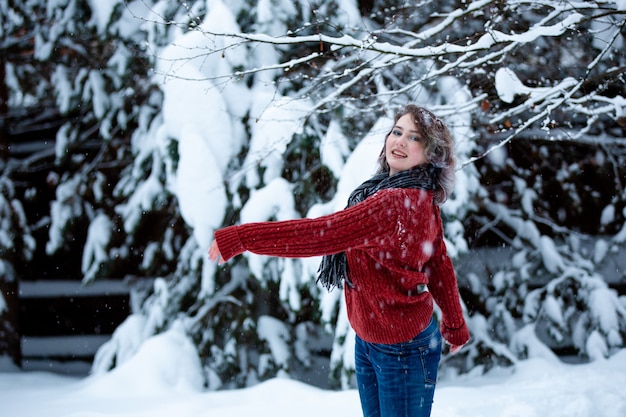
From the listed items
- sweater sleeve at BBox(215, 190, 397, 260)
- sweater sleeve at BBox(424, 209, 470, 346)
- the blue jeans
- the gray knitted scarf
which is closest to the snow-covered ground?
sweater sleeve at BBox(424, 209, 470, 346)

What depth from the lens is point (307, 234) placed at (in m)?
1.76

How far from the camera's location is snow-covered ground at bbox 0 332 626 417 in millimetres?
3465

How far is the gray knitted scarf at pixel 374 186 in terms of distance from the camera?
1.94m

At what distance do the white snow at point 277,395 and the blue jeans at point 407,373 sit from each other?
1.47 m

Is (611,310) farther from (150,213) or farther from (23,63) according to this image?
(23,63)

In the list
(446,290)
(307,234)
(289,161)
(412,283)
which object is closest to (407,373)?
(412,283)

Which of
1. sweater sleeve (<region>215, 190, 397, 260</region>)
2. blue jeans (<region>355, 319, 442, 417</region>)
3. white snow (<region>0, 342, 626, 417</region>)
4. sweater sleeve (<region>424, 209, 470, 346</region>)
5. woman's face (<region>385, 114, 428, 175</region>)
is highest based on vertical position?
woman's face (<region>385, 114, 428, 175</region>)

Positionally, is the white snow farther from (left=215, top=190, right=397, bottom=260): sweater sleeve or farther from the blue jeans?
(left=215, top=190, right=397, bottom=260): sweater sleeve

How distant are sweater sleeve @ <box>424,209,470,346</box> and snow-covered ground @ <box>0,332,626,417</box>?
122 cm

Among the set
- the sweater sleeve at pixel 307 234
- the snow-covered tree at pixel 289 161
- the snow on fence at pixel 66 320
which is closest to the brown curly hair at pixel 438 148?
the sweater sleeve at pixel 307 234

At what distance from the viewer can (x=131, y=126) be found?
6.07 meters

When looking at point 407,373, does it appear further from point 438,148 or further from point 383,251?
point 438,148

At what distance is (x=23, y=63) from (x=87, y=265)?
9.52 feet

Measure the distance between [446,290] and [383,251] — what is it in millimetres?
511
